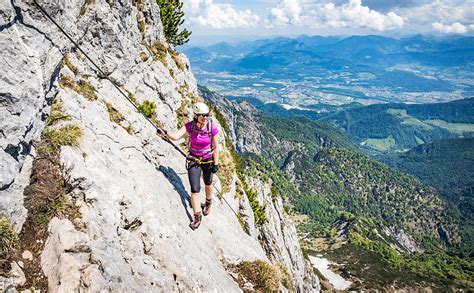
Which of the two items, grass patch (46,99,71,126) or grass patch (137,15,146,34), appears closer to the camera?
grass patch (46,99,71,126)

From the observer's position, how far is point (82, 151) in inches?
472

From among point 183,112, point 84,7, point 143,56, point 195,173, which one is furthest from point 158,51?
point 195,173

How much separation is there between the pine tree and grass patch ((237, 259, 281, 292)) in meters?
34.2

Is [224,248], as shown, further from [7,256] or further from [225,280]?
[7,256]

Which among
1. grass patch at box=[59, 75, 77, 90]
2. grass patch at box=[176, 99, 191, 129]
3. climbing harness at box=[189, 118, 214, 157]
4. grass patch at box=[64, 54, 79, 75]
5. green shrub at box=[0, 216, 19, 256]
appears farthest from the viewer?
grass patch at box=[176, 99, 191, 129]

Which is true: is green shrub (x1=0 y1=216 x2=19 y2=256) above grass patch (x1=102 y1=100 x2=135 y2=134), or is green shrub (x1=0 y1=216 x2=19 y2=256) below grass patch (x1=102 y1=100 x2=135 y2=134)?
below

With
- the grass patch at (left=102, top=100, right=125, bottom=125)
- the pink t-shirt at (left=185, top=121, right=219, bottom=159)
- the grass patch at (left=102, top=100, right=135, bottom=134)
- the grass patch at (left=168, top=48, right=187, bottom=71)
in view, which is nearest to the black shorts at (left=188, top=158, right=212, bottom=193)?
the pink t-shirt at (left=185, top=121, right=219, bottom=159)

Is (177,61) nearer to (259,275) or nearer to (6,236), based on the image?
(259,275)

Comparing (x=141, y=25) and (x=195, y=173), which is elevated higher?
(x=141, y=25)

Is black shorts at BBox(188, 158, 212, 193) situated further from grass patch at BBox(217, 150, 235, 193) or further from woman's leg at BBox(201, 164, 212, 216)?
grass patch at BBox(217, 150, 235, 193)

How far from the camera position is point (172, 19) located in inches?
1763

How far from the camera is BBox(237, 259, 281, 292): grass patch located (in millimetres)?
14867

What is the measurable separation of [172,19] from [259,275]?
126ft

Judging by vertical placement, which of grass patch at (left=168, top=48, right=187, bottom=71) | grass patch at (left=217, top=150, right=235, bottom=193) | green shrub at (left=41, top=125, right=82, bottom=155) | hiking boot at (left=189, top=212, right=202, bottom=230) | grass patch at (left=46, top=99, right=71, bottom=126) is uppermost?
grass patch at (left=168, top=48, right=187, bottom=71)
